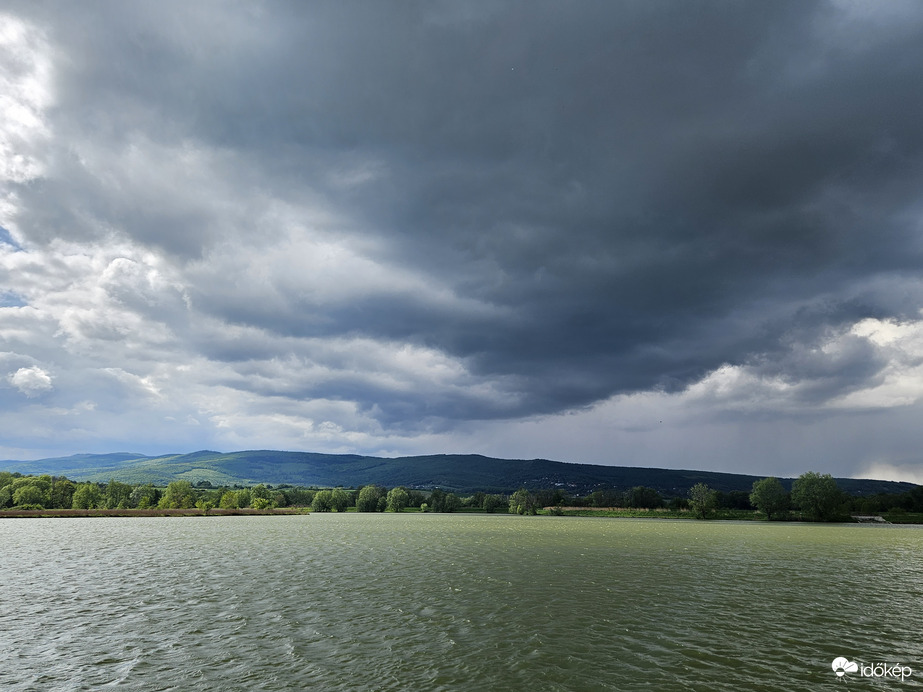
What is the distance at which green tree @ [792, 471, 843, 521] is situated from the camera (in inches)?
6796

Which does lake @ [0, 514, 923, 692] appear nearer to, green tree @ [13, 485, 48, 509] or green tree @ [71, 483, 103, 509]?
green tree @ [13, 485, 48, 509]

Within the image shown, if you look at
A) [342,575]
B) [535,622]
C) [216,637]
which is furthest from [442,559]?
[216,637]

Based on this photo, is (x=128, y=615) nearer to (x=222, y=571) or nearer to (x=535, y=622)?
(x=222, y=571)

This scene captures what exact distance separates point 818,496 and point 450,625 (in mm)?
195431

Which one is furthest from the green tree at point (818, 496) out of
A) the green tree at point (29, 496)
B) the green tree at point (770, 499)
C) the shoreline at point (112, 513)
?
the green tree at point (29, 496)

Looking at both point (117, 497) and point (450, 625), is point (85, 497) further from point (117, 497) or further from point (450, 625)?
point (450, 625)

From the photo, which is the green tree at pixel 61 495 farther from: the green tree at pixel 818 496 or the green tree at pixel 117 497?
the green tree at pixel 818 496

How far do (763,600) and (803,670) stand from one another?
17131 mm

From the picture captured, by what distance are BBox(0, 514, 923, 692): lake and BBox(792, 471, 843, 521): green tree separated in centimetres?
14183

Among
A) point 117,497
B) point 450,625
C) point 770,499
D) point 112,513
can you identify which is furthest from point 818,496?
point 117,497

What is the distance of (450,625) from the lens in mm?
27750

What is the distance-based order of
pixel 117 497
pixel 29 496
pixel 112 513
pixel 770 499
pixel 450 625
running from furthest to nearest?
1. pixel 770 499
2. pixel 117 497
3. pixel 112 513
4. pixel 29 496
5. pixel 450 625

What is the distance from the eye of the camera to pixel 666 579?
4497 cm

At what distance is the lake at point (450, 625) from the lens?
1988 cm
